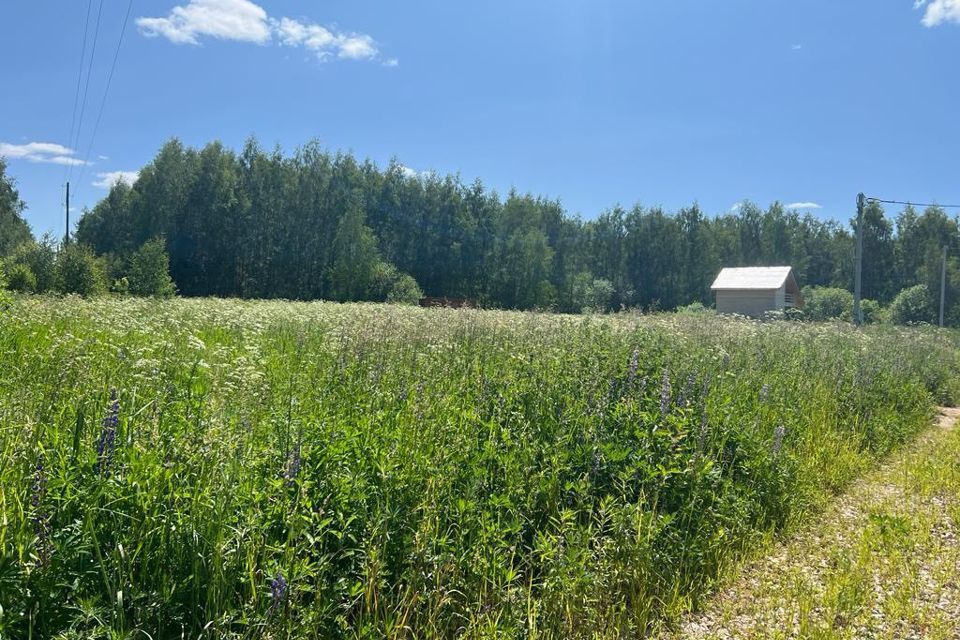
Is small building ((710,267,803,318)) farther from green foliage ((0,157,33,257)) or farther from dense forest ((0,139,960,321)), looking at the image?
green foliage ((0,157,33,257))

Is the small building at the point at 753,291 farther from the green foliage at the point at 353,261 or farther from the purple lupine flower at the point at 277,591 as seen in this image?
the purple lupine flower at the point at 277,591

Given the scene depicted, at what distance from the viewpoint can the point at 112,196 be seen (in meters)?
55.5

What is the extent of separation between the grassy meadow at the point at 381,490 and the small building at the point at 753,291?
98.2ft

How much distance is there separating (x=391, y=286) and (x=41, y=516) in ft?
145

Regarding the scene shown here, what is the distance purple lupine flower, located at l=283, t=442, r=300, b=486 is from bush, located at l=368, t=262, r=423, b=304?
129ft

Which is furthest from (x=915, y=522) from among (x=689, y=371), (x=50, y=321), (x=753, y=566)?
(x=50, y=321)

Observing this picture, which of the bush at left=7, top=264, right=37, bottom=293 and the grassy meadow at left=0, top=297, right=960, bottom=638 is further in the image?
the bush at left=7, top=264, right=37, bottom=293

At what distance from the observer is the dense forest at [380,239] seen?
49469mm

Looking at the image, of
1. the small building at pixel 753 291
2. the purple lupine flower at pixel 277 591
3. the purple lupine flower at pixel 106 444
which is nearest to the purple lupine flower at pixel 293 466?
the purple lupine flower at pixel 277 591

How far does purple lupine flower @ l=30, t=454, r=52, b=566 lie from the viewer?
2.01m

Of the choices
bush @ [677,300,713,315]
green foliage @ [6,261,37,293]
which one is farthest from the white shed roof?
green foliage @ [6,261,37,293]

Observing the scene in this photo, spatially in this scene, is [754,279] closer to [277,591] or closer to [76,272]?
[76,272]

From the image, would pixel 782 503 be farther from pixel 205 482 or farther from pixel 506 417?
pixel 205 482

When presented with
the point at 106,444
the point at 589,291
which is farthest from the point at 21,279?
the point at 589,291
